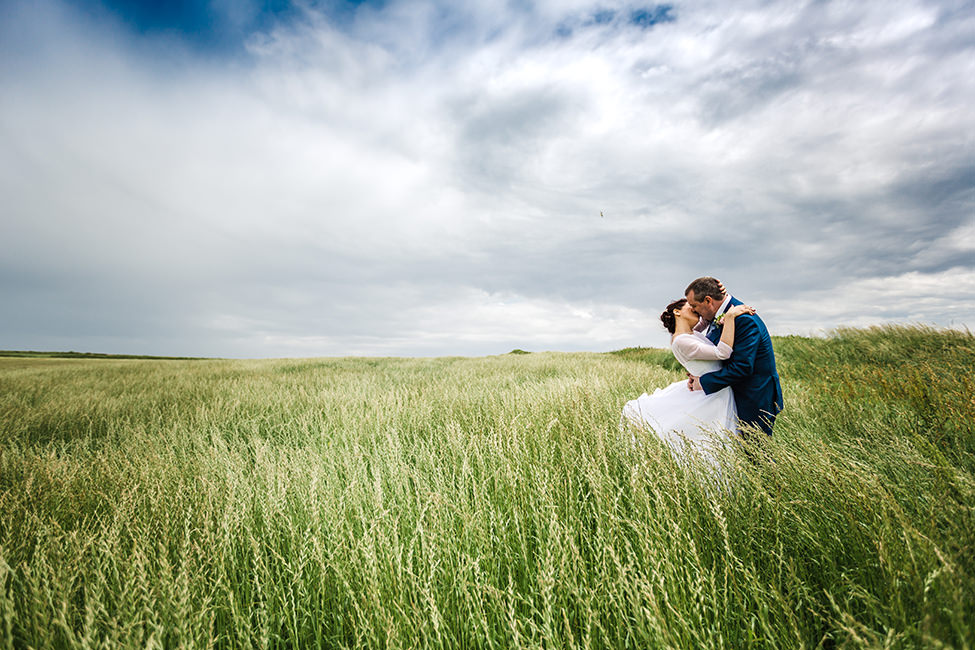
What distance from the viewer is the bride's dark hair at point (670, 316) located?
372 cm

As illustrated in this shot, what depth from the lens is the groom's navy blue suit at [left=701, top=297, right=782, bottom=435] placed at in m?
3.01

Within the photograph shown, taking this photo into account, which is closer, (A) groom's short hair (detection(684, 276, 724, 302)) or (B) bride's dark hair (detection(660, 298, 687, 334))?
(A) groom's short hair (detection(684, 276, 724, 302))

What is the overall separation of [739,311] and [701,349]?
1.41ft

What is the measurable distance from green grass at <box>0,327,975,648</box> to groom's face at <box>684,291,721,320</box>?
48.0 inches

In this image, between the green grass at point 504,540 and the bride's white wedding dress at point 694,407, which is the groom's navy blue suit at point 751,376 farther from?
the green grass at point 504,540

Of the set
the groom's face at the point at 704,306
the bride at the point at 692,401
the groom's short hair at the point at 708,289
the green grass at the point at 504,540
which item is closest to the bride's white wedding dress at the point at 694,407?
the bride at the point at 692,401

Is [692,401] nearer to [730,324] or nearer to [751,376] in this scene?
[751,376]

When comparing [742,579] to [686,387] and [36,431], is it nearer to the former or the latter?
[686,387]

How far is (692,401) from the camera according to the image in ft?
11.1

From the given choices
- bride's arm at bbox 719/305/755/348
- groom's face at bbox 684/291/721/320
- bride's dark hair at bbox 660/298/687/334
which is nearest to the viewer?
bride's arm at bbox 719/305/755/348

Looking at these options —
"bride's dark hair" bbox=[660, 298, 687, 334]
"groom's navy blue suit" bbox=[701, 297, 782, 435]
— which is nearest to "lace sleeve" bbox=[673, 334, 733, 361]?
"groom's navy blue suit" bbox=[701, 297, 782, 435]

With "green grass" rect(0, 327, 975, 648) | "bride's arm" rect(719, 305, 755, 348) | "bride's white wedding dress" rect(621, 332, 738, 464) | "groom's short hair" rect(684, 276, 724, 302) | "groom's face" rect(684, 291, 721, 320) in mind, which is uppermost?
"groom's short hair" rect(684, 276, 724, 302)

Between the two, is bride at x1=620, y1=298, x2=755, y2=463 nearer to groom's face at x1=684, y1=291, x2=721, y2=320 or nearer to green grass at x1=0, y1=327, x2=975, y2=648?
groom's face at x1=684, y1=291, x2=721, y2=320

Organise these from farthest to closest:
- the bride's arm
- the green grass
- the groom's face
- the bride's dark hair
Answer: the bride's dark hair < the groom's face < the bride's arm < the green grass
